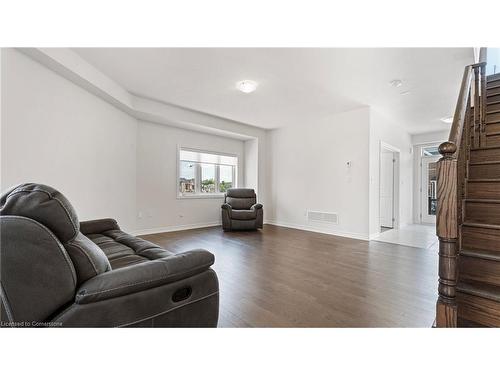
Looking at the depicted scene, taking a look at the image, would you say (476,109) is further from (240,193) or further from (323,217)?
(240,193)

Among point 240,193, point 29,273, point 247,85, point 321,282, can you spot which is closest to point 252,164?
point 240,193

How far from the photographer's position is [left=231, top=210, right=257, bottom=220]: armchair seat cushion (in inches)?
195

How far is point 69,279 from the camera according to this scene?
94 cm

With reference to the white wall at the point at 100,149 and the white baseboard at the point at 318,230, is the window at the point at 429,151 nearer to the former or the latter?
the white baseboard at the point at 318,230

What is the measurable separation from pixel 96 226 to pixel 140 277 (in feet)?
5.42

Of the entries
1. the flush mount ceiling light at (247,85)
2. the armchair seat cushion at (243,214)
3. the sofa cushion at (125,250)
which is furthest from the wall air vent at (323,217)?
the sofa cushion at (125,250)

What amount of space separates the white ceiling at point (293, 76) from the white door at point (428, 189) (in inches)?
78.5

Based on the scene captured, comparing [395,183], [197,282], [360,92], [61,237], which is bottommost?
[197,282]
